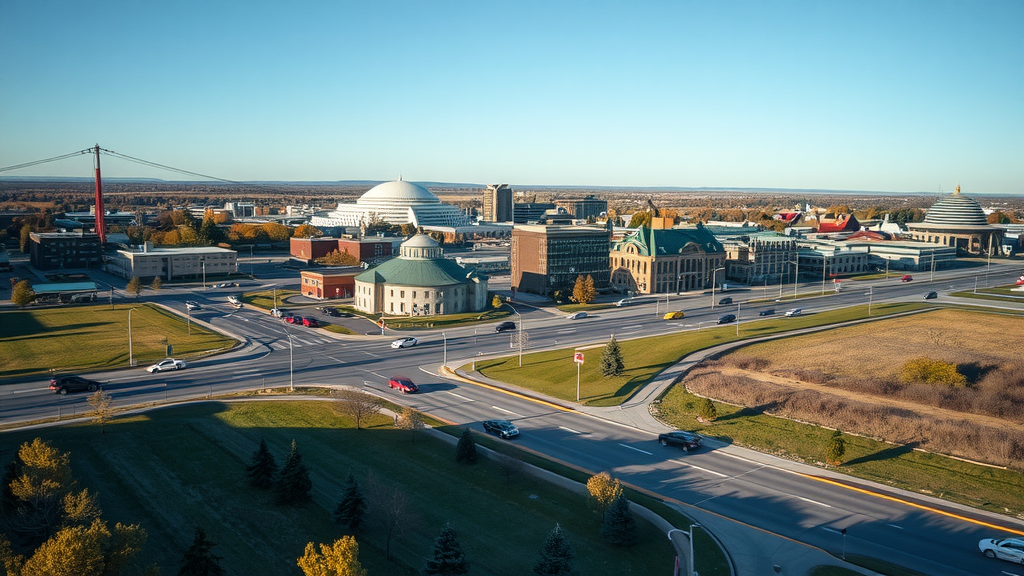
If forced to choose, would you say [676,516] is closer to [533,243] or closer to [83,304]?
[533,243]

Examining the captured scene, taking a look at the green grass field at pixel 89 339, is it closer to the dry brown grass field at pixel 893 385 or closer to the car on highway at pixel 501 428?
the car on highway at pixel 501 428

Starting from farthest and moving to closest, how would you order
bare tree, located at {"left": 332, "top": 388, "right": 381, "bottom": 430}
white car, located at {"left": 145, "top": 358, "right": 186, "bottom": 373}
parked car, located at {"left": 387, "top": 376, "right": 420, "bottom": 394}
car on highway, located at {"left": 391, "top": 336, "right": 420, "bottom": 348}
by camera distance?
car on highway, located at {"left": 391, "top": 336, "right": 420, "bottom": 348}
white car, located at {"left": 145, "top": 358, "right": 186, "bottom": 373}
parked car, located at {"left": 387, "top": 376, "right": 420, "bottom": 394}
bare tree, located at {"left": 332, "top": 388, "right": 381, "bottom": 430}

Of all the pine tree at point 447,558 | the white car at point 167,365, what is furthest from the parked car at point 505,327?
the pine tree at point 447,558

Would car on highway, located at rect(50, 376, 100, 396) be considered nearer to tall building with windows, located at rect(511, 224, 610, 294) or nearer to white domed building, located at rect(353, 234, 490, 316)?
white domed building, located at rect(353, 234, 490, 316)

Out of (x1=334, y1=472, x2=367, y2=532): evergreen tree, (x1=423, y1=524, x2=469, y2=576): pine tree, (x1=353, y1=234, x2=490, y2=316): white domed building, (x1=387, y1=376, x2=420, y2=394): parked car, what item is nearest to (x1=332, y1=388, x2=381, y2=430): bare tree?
(x1=387, y1=376, x2=420, y2=394): parked car

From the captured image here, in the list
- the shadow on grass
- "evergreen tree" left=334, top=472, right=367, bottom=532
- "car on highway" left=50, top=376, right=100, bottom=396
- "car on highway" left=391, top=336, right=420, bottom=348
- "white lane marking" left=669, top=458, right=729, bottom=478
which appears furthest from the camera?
"car on highway" left=391, top=336, right=420, bottom=348

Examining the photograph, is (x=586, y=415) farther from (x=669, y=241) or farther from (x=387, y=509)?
(x=669, y=241)
